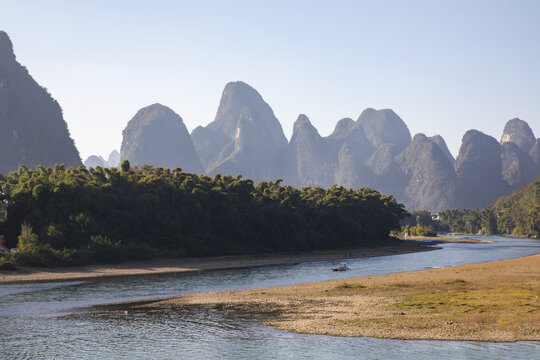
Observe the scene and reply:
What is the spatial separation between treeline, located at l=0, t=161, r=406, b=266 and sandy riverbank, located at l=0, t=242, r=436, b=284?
2.64 meters

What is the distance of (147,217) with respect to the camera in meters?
88.9

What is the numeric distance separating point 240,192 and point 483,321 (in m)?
Result: 83.4

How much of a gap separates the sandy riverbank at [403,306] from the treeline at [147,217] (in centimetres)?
3561

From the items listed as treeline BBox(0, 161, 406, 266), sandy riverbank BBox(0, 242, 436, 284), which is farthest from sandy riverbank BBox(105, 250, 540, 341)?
treeline BBox(0, 161, 406, 266)

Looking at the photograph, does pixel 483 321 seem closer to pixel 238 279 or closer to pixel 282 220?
pixel 238 279

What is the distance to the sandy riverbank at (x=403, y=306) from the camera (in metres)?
29.1

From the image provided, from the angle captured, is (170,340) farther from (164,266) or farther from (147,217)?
(147,217)

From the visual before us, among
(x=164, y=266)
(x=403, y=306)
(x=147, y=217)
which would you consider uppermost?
(x=147, y=217)

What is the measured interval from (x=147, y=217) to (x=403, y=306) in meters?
60.9

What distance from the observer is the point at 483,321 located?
30.4m

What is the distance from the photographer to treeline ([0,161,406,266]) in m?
76.8

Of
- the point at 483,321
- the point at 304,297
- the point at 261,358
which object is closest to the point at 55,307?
the point at 304,297

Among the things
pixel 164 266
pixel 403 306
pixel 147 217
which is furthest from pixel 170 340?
pixel 147 217

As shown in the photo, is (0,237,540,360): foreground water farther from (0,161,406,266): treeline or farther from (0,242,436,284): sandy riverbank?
(0,161,406,266): treeline
